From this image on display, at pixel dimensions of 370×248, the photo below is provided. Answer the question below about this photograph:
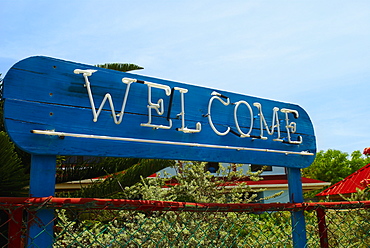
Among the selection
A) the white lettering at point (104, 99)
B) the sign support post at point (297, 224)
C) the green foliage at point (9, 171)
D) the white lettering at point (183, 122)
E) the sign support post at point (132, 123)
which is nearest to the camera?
the sign support post at point (132, 123)

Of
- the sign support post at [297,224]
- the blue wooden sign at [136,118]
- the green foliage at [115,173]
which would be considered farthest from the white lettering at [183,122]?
the green foliage at [115,173]

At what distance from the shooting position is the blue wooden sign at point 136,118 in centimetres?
223

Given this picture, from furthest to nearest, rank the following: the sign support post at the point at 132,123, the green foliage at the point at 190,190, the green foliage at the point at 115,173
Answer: the green foliage at the point at 115,173, the green foliage at the point at 190,190, the sign support post at the point at 132,123

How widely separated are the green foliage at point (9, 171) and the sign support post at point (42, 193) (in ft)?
9.43

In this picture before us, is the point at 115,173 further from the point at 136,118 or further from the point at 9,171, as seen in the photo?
the point at 136,118

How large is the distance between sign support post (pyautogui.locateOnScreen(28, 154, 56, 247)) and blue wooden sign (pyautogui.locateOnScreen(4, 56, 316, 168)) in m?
0.08

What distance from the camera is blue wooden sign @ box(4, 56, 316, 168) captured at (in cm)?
223

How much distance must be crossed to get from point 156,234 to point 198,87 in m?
2.20

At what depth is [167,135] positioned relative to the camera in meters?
2.75

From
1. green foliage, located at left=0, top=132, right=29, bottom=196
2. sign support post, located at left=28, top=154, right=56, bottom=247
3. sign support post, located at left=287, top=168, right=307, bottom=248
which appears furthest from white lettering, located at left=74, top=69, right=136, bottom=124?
green foliage, located at left=0, top=132, right=29, bottom=196

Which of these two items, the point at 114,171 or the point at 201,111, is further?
the point at 114,171

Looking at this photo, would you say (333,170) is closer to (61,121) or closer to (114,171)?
(114,171)

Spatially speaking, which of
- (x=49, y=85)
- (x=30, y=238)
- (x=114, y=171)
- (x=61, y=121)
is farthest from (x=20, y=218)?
(x=114, y=171)

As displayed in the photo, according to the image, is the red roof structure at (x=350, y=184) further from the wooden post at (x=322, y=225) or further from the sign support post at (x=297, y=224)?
the wooden post at (x=322, y=225)
